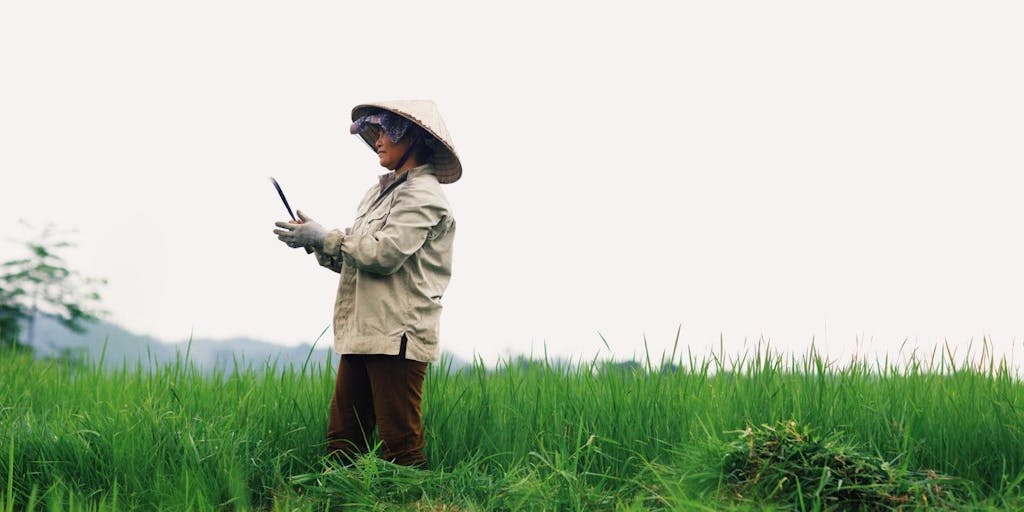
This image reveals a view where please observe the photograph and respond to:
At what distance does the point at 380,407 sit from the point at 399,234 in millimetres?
736

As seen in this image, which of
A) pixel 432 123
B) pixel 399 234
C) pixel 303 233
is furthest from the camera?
pixel 432 123

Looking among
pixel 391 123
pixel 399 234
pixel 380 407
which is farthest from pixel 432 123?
pixel 380 407

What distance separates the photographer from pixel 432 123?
4105 millimetres

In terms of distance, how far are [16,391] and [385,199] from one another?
2823 mm

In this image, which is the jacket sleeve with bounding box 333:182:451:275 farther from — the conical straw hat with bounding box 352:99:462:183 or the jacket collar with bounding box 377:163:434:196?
the conical straw hat with bounding box 352:99:462:183

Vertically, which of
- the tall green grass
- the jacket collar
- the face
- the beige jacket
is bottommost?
the tall green grass

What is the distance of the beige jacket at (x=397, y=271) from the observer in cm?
387

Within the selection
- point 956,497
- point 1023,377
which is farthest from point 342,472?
point 1023,377

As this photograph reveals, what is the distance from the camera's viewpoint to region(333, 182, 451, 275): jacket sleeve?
3.84 metres

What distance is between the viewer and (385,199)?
164 inches

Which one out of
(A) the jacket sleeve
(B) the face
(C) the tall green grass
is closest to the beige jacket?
(A) the jacket sleeve

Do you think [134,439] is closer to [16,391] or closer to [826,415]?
[16,391]

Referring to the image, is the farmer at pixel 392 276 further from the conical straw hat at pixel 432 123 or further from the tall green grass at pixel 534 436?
the tall green grass at pixel 534 436

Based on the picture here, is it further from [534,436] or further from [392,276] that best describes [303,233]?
[534,436]
